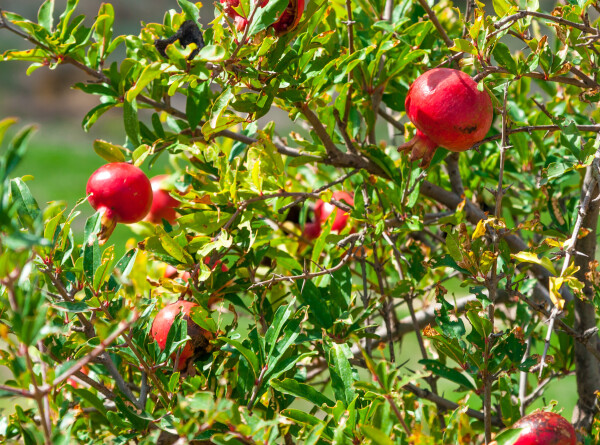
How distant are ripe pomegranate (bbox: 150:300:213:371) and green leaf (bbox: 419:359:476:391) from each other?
333mm

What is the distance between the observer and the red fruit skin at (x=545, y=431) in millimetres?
795

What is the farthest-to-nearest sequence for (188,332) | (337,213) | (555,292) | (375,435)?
(337,213), (188,332), (555,292), (375,435)

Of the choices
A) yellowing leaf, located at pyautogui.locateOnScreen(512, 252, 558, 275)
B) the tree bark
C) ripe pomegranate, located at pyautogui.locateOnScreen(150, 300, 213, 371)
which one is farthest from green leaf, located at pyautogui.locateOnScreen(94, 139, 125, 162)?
the tree bark

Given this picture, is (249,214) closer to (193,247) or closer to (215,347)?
(193,247)

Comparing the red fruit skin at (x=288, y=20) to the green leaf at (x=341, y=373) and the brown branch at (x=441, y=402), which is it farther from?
the brown branch at (x=441, y=402)

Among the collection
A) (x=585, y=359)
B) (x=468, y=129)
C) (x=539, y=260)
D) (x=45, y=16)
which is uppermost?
(x=45, y=16)

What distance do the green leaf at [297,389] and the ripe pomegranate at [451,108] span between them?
392 millimetres

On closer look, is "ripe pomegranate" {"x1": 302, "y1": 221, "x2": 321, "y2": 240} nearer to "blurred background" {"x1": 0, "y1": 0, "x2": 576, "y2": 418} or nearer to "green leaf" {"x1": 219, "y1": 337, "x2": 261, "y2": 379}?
"green leaf" {"x1": 219, "y1": 337, "x2": 261, "y2": 379}

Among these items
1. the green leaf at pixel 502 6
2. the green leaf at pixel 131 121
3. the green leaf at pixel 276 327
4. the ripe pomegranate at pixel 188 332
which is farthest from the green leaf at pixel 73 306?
the green leaf at pixel 502 6

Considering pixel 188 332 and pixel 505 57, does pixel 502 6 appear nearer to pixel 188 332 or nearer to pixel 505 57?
pixel 505 57

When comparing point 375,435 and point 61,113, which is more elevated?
point 375,435

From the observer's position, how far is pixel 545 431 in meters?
0.80

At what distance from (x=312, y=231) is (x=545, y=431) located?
29.2 inches

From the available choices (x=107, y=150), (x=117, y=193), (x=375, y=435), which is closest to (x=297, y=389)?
(x=375, y=435)
